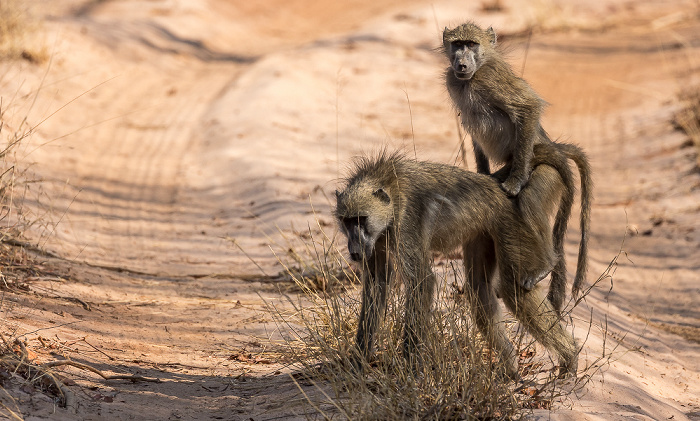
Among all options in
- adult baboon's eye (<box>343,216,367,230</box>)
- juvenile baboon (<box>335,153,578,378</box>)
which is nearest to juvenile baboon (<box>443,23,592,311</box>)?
juvenile baboon (<box>335,153,578,378</box>)

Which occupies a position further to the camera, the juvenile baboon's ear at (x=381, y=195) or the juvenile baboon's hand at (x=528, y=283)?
the juvenile baboon's hand at (x=528, y=283)

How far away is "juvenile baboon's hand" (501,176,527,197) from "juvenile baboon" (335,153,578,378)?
4 centimetres

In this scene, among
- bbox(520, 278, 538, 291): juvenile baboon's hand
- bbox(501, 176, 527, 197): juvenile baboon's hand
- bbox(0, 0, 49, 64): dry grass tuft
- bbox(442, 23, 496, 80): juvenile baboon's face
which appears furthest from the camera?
bbox(0, 0, 49, 64): dry grass tuft

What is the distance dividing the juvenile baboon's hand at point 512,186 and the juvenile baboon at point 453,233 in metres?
0.04

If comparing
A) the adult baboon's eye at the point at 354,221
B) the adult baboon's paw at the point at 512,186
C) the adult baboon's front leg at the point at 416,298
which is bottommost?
the adult baboon's front leg at the point at 416,298

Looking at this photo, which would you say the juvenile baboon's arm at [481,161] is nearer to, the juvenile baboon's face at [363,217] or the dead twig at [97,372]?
the juvenile baboon's face at [363,217]

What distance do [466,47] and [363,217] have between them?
1.65 metres

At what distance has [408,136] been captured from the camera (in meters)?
11.2

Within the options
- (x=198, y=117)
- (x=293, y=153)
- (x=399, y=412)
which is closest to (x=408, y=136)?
(x=293, y=153)

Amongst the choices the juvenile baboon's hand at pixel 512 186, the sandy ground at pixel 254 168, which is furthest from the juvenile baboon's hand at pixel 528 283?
the sandy ground at pixel 254 168

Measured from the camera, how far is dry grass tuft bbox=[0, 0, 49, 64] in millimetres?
11359

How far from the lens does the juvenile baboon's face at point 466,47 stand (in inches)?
202

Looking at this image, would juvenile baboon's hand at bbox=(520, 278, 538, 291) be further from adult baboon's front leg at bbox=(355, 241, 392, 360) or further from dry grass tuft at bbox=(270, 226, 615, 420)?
adult baboon's front leg at bbox=(355, 241, 392, 360)

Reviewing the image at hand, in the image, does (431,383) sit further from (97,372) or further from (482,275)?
(97,372)
